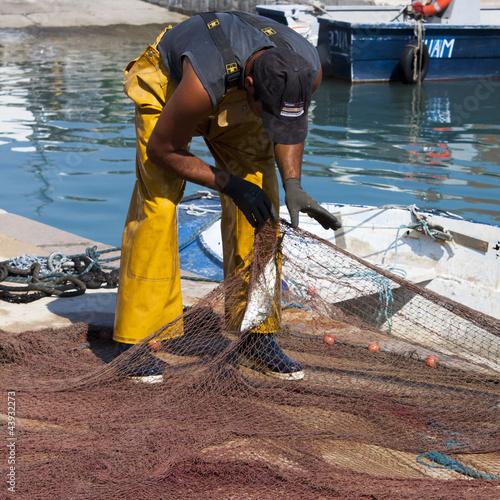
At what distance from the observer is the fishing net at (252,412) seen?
2.35 m

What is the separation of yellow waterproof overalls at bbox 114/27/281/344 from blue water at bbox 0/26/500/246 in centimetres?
516

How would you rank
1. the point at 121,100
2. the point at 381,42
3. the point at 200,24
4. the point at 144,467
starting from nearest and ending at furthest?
1. the point at 144,467
2. the point at 200,24
3. the point at 121,100
4. the point at 381,42

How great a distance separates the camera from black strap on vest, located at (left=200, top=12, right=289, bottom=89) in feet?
9.34

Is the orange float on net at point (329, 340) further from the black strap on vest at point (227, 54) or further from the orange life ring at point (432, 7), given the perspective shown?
the orange life ring at point (432, 7)

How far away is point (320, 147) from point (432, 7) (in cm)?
837

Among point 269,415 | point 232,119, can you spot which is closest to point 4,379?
point 269,415

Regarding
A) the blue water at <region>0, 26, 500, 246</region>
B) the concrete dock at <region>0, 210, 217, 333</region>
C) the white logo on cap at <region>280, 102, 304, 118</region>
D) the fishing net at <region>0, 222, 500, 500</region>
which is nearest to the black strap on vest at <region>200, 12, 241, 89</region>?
the white logo on cap at <region>280, 102, 304, 118</region>

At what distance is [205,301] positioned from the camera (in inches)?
124

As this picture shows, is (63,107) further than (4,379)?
Yes

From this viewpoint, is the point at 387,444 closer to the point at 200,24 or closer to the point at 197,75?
the point at 197,75

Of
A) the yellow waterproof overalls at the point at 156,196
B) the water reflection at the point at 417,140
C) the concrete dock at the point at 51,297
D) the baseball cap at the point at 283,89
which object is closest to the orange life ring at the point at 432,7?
the water reflection at the point at 417,140

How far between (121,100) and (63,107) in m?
1.51

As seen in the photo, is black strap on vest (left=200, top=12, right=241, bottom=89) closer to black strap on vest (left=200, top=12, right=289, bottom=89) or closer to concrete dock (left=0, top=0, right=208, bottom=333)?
black strap on vest (left=200, top=12, right=289, bottom=89)

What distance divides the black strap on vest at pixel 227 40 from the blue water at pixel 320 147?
553 centimetres
